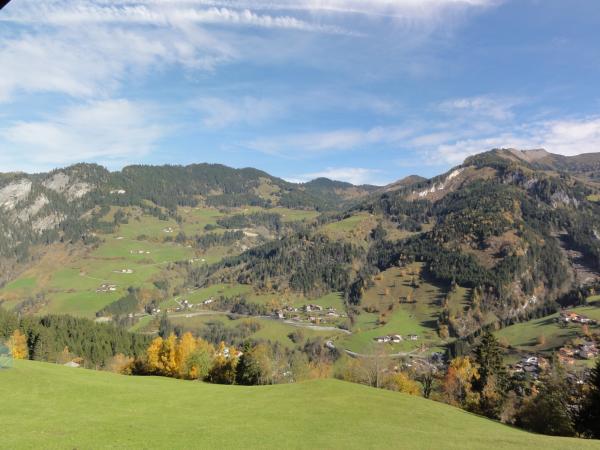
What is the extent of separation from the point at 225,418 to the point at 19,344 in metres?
112

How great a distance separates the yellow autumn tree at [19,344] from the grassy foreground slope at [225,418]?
6479cm

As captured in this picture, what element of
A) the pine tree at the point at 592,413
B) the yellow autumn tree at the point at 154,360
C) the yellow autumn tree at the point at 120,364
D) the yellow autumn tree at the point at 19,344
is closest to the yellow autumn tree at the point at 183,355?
the yellow autumn tree at the point at 154,360

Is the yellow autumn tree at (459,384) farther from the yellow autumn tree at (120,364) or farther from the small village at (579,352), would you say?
the small village at (579,352)

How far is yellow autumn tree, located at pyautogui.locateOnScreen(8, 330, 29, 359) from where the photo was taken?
386 ft

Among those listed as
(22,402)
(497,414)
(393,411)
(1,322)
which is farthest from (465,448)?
(1,322)

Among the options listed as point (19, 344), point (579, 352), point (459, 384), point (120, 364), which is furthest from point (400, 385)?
point (579, 352)

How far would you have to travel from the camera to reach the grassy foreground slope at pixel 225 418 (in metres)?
35.8

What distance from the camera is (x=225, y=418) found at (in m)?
46.0

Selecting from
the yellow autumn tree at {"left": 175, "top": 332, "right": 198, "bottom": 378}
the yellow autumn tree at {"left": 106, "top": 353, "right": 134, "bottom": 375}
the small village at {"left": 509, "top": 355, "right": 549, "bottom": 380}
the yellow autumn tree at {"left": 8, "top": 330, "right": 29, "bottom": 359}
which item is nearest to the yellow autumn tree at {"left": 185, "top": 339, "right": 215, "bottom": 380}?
the yellow autumn tree at {"left": 175, "top": 332, "right": 198, "bottom": 378}

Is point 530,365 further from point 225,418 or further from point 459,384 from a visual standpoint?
point 225,418

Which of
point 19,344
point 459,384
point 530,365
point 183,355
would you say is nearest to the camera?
point 183,355

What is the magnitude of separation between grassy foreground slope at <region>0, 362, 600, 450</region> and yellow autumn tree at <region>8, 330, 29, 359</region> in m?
64.8

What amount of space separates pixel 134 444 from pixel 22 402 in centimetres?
2473

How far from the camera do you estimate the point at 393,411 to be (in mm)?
51562
